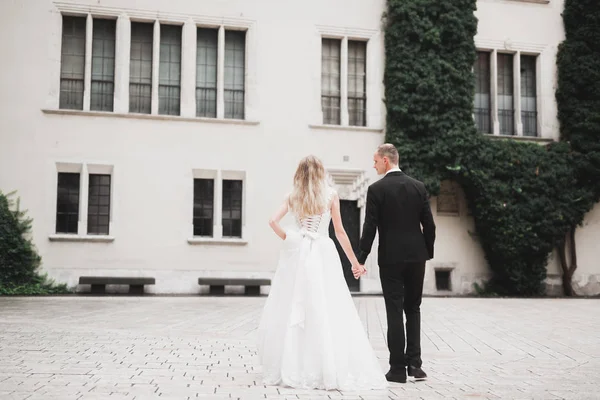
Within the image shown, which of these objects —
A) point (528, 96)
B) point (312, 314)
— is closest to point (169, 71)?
point (528, 96)

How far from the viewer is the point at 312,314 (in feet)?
22.9

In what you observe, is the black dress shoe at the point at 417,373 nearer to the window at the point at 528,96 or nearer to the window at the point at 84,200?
the window at the point at 84,200

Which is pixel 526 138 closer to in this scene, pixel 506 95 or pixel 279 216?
pixel 506 95

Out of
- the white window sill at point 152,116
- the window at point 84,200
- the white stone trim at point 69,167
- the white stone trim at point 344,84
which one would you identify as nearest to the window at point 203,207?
the white window sill at point 152,116

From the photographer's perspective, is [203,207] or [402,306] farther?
[203,207]

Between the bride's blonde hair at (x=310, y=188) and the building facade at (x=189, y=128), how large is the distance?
13.3m

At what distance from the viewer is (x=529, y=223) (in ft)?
71.1

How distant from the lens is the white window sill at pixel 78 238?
763 inches

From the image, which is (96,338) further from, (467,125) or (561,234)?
(561,234)

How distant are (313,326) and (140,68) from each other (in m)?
15.5

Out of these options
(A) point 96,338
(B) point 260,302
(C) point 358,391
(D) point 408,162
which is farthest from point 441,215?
(C) point 358,391

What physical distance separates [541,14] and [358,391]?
779 inches

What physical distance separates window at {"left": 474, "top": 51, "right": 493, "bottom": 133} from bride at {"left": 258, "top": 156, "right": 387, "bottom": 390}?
16815mm

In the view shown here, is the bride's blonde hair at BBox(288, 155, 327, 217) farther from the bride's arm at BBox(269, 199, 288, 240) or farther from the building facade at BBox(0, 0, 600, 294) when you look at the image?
the building facade at BBox(0, 0, 600, 294)
